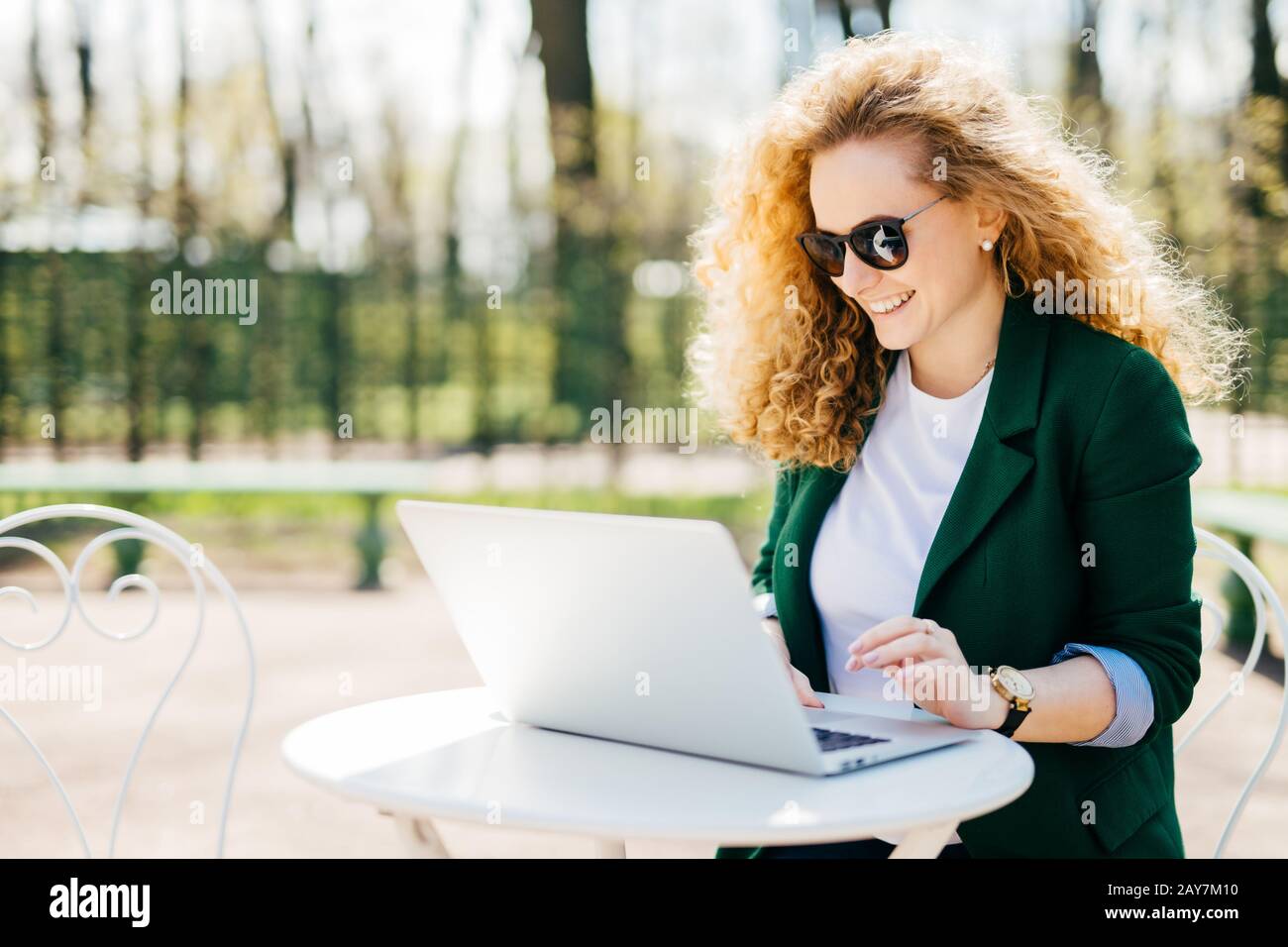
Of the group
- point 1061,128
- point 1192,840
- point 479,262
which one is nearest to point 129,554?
point 479,262

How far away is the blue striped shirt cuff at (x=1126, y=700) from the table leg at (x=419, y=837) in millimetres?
895

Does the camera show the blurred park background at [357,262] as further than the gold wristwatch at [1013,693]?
Yes

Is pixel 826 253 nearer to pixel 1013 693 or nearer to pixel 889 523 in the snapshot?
pixel 889 523

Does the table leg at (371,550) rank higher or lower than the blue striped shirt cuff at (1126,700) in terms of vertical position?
lower

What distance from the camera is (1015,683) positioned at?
1.71 metres

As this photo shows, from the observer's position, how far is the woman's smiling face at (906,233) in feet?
6.63

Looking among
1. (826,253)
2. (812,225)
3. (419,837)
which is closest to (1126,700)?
(826,253)

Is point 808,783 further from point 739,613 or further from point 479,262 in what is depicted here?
point 479,262

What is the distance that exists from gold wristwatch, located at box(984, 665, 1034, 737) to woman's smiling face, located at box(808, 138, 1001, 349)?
1.98 ft

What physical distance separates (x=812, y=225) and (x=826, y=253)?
38 centimetres

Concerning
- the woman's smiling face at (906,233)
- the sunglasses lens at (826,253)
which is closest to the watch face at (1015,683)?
the woman's smiling face at (906,233)

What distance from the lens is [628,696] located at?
165cm

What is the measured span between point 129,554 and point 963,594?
7204 millimetres

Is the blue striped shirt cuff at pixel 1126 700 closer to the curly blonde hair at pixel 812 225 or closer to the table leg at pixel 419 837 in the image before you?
the curly blonde hair at pixel 812 225
